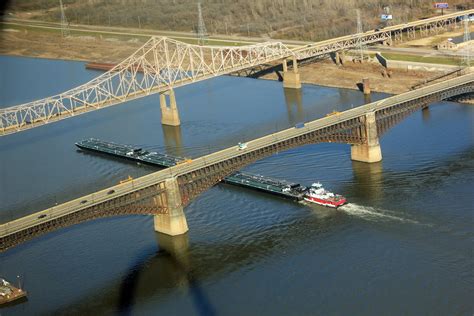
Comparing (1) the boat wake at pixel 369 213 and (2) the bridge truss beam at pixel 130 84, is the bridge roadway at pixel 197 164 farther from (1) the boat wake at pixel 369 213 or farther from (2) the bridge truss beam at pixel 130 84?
(2) the bridge truss beam at pixel 130 84

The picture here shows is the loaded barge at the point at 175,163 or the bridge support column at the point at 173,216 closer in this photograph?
the bridge support column at the point at 173,216

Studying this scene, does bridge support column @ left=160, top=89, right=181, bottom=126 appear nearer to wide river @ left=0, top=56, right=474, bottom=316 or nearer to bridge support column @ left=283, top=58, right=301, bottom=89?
wide river @ left=0, top=56, right=474, bottom=316

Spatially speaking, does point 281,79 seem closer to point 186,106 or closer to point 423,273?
point 186,106

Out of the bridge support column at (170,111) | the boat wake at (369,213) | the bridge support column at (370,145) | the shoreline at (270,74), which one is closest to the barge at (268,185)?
→ the boat wake at (369,213)

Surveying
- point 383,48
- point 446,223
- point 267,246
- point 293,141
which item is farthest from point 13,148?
point 383,48

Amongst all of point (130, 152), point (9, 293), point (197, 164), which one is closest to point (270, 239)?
point (197, 164)

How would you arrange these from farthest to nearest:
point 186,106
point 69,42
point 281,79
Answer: point 69,42 < point 281,79 < point 186,106
